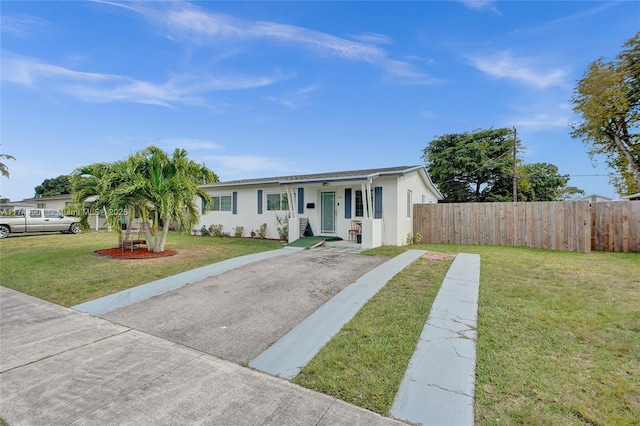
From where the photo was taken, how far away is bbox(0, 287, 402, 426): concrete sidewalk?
2119mm

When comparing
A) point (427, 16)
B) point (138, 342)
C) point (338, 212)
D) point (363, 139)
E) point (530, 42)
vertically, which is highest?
point (427, 16)

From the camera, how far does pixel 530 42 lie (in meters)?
10.6

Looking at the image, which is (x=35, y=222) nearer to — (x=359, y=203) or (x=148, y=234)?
(x=148, y=234)

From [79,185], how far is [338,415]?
35.7ft

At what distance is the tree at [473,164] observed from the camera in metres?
22.8

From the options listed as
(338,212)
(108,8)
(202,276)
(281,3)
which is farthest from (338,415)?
(108,8)

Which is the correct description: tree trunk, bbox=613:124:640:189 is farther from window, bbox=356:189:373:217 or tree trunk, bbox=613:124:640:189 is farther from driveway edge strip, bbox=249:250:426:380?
driveway edge strip, bbox=249:250:426:380

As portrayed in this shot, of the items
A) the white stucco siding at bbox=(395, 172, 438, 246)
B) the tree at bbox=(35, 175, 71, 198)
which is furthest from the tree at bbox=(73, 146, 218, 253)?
the tree at bbox=(35, 175, 71, 198)

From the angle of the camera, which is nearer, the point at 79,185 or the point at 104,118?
the point at 79,185

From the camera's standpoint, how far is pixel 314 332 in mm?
3598

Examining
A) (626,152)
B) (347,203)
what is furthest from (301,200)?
(626,152)

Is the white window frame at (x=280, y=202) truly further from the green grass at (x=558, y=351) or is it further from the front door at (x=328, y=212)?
the green grass at (x=558, y=351)

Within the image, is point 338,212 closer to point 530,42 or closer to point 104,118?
point 530,42

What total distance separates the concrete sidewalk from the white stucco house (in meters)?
7.89
